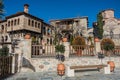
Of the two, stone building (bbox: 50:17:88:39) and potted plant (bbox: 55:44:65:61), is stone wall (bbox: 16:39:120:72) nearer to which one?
potted plant (bbox: 55:44:65:61)

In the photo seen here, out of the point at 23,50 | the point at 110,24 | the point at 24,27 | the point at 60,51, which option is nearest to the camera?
the point at 23,50

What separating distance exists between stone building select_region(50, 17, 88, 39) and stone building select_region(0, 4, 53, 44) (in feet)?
9.28

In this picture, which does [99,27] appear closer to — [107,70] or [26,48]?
[107,70]

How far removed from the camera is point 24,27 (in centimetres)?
2966

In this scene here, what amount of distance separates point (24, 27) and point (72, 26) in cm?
1259

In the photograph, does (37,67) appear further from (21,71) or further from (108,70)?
(108,70)

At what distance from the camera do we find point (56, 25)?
38656mm

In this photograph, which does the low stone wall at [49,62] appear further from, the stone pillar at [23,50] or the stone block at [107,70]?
the stone block at [107,70]

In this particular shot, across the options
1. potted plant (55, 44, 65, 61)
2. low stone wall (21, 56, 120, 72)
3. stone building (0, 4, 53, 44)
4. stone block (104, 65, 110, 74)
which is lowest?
stone block (104, 65, 110, 74)

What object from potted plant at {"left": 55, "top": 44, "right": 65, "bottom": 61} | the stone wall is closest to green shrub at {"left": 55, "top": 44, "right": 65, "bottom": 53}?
potted plant at {"left": 55, "top": 44, "right": 65, "bottom": 61}

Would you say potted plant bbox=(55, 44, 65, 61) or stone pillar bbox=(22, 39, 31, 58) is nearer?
stone pillar bbox=(22, 39, 31, 58)

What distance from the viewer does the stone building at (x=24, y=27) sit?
3020 cm

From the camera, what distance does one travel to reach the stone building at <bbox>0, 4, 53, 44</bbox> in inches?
1189

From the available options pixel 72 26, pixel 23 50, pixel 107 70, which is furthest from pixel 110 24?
pixel 23 50
